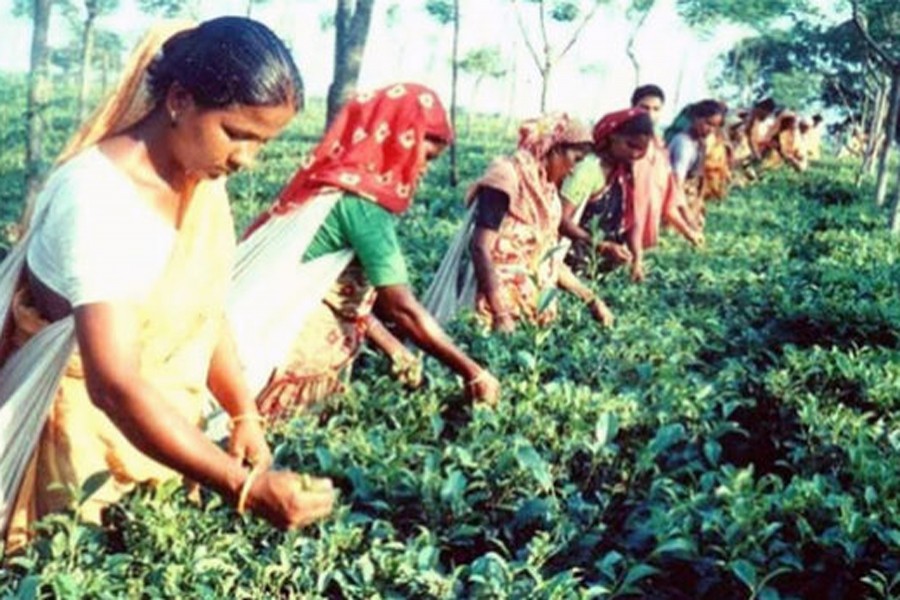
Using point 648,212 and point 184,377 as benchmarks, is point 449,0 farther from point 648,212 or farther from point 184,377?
point 184,377

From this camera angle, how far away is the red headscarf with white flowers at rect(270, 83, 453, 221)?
3.13 metres

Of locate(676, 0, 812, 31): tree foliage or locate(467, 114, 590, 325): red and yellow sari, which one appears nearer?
locate(467, 114, 590, 325): red and yellow sari

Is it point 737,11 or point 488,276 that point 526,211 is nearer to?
point 488,276

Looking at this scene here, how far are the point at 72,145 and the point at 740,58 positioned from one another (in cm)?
5331

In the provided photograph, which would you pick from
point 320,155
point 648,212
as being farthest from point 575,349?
point 648,212

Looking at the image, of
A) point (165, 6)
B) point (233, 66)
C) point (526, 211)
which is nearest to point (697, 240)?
point (526, 211)

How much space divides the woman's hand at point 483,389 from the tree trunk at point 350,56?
751 centimetres

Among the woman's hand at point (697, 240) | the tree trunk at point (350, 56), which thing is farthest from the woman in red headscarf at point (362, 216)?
the tree trunk at point (350, 56)

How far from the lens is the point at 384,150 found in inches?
126

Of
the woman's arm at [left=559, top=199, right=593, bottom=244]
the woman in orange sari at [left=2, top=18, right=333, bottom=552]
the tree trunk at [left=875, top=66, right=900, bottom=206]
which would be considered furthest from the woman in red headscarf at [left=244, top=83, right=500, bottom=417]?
the tree trunk at [left=875, top=66, right=900, bottom=206]

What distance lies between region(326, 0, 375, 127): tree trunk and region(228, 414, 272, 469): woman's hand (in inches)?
315

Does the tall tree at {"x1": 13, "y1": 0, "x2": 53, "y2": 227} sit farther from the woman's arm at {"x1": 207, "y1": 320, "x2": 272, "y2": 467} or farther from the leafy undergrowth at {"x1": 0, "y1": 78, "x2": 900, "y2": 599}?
the woman's arm at {"x1": 207, "y1": 320, "x2": 272, "y2": 467}

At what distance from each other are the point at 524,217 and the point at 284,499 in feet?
9.00

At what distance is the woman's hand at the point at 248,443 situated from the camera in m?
2.21
